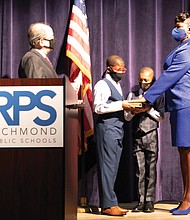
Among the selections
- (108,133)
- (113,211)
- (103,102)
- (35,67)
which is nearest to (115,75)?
(103,102)

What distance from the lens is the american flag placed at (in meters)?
4.34

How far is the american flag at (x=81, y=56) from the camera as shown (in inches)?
171

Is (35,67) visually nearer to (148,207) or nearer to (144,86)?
(144,86)

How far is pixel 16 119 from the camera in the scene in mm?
2213

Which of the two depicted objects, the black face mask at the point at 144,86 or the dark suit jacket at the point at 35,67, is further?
the black face mask at the point at 144,86

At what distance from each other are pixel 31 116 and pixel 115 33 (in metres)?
2.59

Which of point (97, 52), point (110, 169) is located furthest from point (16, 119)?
point (97, 52)

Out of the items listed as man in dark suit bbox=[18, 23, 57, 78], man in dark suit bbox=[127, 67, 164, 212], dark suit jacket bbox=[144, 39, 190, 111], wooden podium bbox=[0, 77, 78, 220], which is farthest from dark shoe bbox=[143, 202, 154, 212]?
wooden podium bbox=[0, 77, 78, 220]

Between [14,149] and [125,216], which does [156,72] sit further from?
[14,149]

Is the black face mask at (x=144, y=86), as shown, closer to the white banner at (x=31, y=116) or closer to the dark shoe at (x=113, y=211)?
the dark shoe at (x=113, y=211)

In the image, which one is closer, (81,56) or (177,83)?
(177,83)

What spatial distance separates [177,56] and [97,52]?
95 cm

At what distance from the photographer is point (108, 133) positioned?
3969 mm

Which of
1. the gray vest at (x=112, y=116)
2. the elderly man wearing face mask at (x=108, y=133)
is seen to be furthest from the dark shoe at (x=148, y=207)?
the gray vest at (x=112, y=116)
